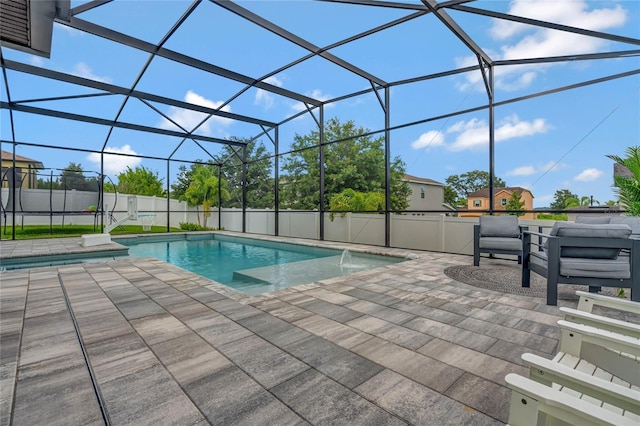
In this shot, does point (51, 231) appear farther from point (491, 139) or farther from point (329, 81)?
point (491, 139)

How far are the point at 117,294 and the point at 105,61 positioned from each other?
17.3ft

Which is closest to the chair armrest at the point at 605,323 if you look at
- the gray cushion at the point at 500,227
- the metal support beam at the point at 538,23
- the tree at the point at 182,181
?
the gray cushion at the point at 500,227

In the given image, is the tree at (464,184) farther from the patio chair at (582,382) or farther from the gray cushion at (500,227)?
the patio chair at (582,382)

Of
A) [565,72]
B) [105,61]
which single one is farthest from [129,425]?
[565,72]

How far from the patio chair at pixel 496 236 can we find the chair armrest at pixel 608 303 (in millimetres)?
2891

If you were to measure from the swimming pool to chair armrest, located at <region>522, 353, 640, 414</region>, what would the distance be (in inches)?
132

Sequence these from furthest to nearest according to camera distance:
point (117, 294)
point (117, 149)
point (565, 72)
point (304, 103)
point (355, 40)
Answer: point (117, 149)
point (304, 103)
point (565, 72)
point (355, 40)
point (117, 294)

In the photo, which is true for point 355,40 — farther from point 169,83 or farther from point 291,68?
point 169,83

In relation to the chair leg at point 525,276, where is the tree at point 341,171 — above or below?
above

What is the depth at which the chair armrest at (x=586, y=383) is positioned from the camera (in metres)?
0.90

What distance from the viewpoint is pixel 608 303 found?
1714mm

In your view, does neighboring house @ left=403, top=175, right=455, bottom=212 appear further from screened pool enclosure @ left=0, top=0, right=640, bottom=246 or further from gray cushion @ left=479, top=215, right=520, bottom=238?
gray cushion @ left=479, top=215, right=520, bottom=238

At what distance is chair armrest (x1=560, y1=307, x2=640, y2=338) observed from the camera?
141 cm

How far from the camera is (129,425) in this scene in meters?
1.26
